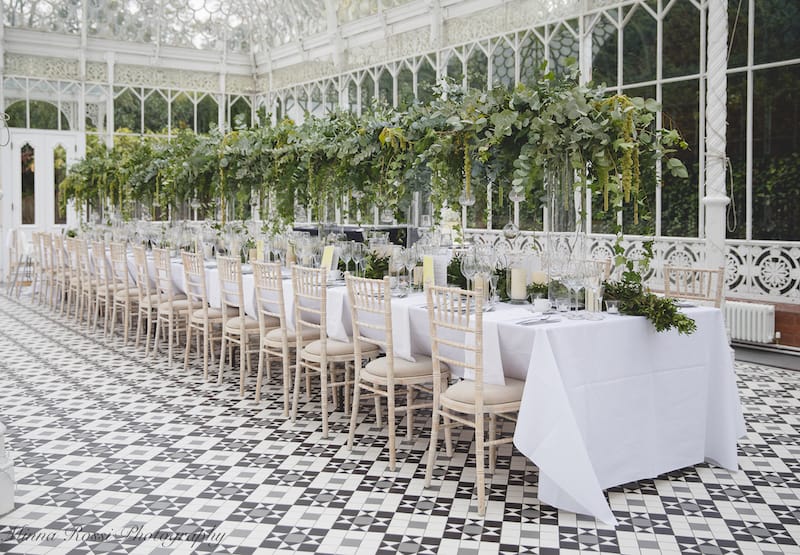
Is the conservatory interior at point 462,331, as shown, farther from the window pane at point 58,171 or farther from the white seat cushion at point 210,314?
the window pane at point 58,171

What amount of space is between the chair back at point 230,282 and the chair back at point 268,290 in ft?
0.70

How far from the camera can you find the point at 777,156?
394 inches

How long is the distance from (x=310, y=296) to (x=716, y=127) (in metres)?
4.70

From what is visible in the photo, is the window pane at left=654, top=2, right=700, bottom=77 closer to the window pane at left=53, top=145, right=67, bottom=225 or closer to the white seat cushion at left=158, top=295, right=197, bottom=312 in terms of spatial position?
the white seat cushion at left=158, top=295, right=197, bottom=312

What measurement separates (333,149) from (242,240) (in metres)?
2.42

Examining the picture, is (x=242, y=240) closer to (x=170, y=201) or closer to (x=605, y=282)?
(x=170, y=201)

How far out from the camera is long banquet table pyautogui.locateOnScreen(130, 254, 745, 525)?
166 inches

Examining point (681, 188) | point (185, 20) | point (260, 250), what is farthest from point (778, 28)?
point (185, 20)

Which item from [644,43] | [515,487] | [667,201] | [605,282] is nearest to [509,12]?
[644,43]

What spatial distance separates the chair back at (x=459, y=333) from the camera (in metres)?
4.36

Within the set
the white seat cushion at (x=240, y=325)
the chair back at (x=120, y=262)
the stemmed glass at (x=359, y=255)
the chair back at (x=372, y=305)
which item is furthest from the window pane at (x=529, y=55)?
the chair back at (x=372, y=305)

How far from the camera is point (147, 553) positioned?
3.80 m

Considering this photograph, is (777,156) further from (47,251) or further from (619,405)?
(47,251)

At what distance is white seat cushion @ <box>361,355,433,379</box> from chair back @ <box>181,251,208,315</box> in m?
2.63
